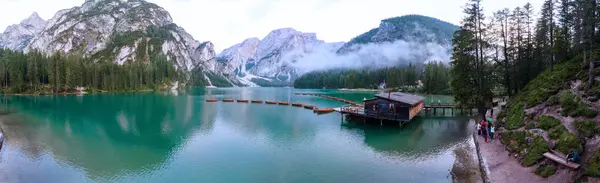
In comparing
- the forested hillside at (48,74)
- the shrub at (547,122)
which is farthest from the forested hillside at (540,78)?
the forested hillside at (48,74)

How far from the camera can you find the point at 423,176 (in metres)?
23.8

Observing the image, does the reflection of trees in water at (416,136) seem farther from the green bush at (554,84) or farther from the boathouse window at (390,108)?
the green bush at (554,84)

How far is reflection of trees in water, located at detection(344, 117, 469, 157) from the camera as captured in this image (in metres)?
32.8

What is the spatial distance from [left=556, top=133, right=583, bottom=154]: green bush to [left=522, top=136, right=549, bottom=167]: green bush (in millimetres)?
878

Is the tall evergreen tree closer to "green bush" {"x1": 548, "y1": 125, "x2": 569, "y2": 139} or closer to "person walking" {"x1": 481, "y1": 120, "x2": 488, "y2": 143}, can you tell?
"person walking" {"x1": 481, "y1": 120, "x2": 488, "y2": 143}

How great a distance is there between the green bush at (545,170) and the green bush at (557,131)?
3751mm

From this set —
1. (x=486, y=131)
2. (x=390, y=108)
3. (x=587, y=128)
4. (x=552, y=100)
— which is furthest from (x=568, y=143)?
(x=390, y=108)

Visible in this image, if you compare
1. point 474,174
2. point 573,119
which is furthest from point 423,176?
point 573,119

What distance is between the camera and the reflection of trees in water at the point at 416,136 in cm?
3280

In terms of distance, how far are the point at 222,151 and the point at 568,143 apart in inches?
1116

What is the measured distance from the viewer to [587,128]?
64.8 feet

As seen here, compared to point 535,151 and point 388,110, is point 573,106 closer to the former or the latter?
point 535,151

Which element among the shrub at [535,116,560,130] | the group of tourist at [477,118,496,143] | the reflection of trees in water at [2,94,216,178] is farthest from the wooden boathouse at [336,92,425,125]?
the reflection of trees in water at [2,94,216,178]

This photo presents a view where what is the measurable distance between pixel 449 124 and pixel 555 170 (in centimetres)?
3249
